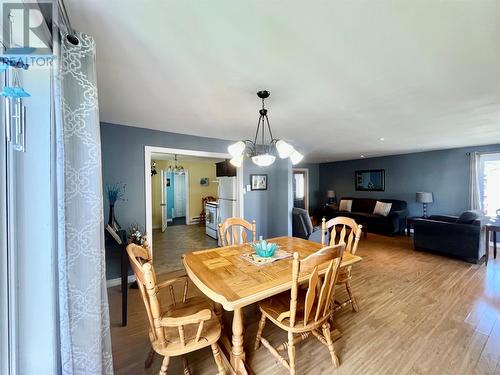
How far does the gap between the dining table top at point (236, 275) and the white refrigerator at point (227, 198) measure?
214 cm

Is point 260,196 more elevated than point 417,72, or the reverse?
point 417,72

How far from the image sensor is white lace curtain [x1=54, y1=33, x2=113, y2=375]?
952 millimetres

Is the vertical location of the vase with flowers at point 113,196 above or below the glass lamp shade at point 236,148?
below

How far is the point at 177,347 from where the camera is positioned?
1271 millimetres

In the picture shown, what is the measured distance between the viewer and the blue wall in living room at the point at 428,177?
4980 mm

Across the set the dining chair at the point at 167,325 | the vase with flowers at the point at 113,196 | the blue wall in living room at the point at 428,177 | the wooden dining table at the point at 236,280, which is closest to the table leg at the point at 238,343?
the wooden dining table at the point at 236,280

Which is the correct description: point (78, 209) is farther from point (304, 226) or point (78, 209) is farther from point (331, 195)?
point (331, 195)

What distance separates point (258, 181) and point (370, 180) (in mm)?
4417

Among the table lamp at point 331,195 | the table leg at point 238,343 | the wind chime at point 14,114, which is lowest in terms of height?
the table leg at point 238,343

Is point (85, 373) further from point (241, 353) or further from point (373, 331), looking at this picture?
point (373, 331)

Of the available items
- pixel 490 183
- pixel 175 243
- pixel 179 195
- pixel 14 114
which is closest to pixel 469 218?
pixel 490 183

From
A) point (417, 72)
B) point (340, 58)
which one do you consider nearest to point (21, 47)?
point (340, 58)

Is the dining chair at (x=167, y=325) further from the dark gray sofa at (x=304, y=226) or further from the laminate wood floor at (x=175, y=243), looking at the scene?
the dark gray sofa at (x=304, y=226)

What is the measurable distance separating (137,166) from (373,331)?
3503 mm
